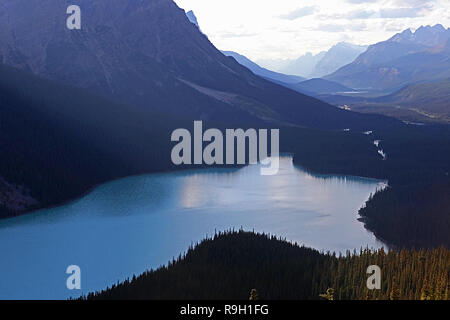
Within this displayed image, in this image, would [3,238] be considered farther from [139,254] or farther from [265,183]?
[265,183]

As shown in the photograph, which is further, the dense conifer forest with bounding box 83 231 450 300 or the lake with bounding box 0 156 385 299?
the lake with bounding box 0 156 385 299

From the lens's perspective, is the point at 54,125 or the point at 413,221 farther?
the point at 54,125

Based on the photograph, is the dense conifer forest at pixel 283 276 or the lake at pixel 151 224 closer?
the dense conifer forest at pixel 283 276

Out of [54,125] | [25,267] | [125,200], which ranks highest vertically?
[54,125]
